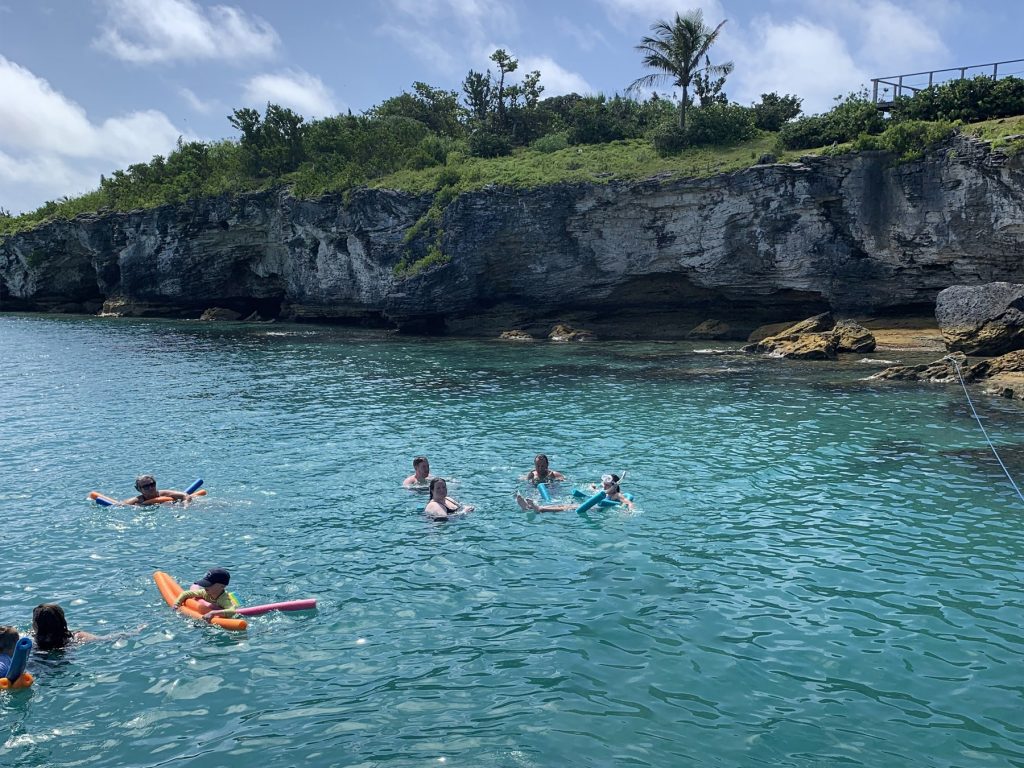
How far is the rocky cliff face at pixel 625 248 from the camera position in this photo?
36406 mm

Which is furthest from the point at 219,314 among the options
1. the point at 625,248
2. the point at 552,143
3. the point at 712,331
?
the point at 712,331

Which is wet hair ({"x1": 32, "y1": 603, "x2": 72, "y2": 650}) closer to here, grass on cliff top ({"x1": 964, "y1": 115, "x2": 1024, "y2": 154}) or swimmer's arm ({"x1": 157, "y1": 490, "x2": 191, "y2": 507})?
swimmer's arm ({"x1": 157, "y1": 490, "x2": 191, "y2": 507})

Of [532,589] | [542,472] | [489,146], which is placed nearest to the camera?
[532,589]

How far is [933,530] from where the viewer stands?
12.9 meters

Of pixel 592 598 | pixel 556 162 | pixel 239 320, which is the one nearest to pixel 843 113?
pixel 556 162

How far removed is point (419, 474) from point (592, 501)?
12.1 feet

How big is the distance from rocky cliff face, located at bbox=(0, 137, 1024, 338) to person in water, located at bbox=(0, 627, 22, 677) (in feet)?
126

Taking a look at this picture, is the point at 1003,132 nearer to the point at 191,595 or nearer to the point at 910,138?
the point at 910,138

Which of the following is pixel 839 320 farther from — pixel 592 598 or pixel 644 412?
pixel 592 598

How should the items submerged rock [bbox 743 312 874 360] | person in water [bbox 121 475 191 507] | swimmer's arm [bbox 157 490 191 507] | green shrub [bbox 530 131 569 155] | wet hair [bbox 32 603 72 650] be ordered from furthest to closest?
green shrub [bbox 530 131 569 155]
submerged rock [bbox 743 312 874 360]
swimmer's arm [bbox 157 490 191 507]
person in water [bbox 121 475 191 507]
wet hair [bbox 32 603 72 650]

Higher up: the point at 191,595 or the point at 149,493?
the point at 149,493

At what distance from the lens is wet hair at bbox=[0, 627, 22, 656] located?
8492mm

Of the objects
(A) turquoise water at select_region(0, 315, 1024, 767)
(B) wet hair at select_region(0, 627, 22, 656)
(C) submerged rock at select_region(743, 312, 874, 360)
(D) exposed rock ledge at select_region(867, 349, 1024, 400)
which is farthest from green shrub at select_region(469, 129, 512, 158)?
(B) wet hair at select_region(0, 627, 22, 656)

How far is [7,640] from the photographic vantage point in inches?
336
